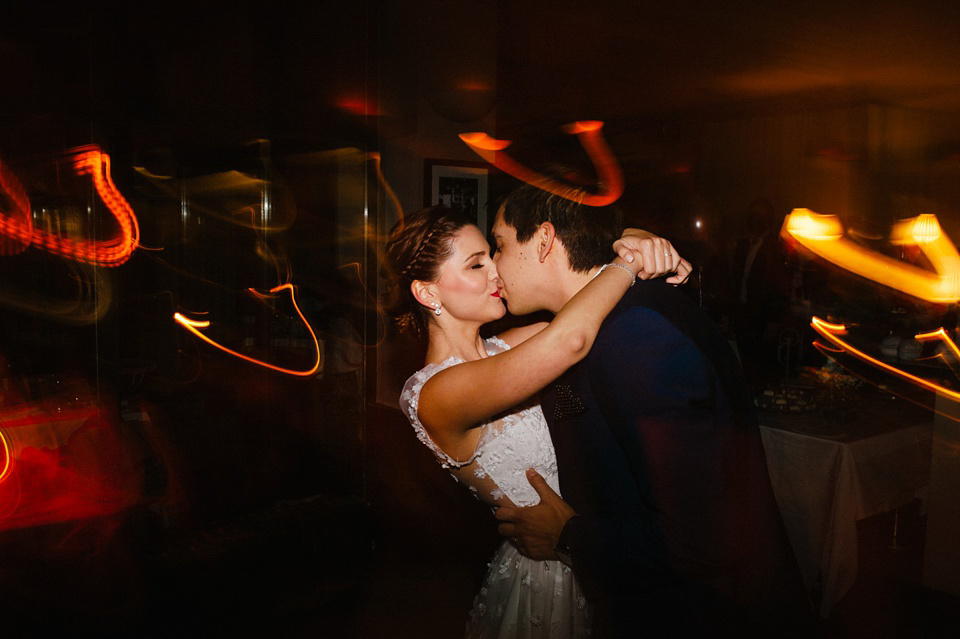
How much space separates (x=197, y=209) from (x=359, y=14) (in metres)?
2.15

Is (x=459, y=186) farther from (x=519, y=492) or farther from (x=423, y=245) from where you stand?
(x=519, y=492)

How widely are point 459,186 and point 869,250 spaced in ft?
17.7

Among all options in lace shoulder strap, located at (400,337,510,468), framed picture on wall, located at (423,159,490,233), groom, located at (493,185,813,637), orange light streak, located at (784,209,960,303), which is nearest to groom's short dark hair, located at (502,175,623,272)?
groom, located at (493,185,813,637)

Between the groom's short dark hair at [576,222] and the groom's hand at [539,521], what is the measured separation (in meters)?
0.66

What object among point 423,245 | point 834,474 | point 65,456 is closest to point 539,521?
point 423,245

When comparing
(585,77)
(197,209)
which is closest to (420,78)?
(585,77)

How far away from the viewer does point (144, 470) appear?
4.40m

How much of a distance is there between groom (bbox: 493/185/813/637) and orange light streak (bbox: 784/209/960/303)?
6748 millimetres

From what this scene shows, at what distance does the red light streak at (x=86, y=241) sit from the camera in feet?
14.2

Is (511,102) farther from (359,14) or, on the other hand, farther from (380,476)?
(380,476)

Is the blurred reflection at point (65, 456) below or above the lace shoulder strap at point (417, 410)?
below

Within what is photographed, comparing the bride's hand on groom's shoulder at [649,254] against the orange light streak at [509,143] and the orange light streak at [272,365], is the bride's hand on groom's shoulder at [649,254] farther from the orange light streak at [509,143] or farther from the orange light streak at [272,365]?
the orange light streak at [272,365]

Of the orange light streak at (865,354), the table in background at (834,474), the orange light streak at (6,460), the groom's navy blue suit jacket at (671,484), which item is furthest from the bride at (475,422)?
the orange light streak at (865,354)

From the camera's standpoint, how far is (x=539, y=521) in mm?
1996
